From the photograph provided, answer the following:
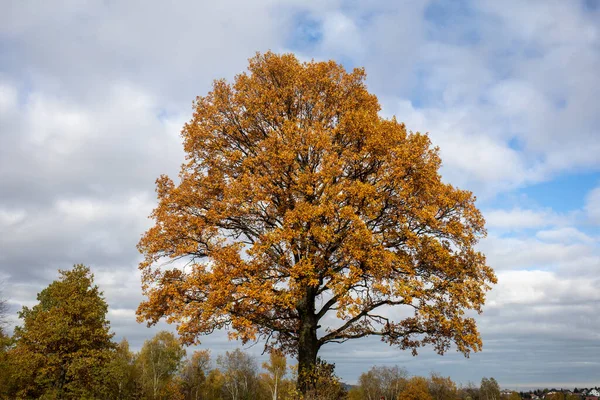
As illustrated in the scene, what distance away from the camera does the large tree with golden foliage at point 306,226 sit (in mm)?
16734

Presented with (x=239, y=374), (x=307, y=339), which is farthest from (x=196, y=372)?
(x=307, y=339)

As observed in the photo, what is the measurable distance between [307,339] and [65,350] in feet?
61.9

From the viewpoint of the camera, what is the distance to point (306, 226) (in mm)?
17578

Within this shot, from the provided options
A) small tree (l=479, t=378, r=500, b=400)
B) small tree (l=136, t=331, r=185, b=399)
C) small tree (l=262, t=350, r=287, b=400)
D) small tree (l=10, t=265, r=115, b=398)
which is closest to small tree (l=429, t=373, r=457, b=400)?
small tree (l=479, t=378, r=500, b=400)

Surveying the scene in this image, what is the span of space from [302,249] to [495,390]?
139425 mm

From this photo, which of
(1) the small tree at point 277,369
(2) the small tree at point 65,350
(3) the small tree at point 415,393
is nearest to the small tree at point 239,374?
(1) the small tree at point 277,369

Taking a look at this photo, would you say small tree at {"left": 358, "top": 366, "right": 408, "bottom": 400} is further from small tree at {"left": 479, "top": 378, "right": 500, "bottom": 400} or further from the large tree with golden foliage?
the large tree with golden foliage

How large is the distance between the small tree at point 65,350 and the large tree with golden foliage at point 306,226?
1334 centimetres

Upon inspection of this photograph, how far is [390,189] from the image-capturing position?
18.1 meters

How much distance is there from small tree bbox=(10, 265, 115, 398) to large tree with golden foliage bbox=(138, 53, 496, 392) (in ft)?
43.8

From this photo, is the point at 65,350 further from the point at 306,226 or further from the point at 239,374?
the point at 239,374

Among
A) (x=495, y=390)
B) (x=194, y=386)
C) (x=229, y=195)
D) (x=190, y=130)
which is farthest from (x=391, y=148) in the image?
(x=495, y=390)

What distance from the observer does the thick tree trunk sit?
18409 mm

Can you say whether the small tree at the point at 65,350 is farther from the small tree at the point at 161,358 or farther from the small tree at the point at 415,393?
the small tree at the point at 415,393
